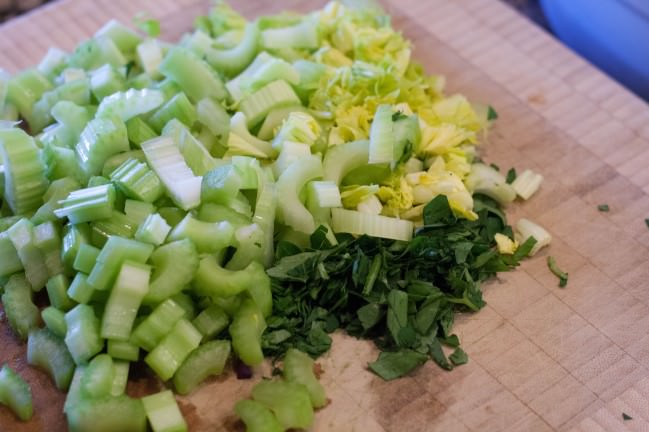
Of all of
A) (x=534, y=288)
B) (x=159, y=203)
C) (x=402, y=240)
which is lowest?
(x=534, y=288)

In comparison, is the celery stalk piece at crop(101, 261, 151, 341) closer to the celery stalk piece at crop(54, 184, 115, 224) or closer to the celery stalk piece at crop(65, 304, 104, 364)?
the celery stalk piece at crop(65, 304, 104, 364)

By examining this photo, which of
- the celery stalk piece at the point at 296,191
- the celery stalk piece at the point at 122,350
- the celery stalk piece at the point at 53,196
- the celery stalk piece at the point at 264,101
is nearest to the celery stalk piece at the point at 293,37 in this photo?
the celery stalk piece at the point at 264,101

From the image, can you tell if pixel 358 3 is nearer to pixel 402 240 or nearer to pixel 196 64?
pixel 196 64

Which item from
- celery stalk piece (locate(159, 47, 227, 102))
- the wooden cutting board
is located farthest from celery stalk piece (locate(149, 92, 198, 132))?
the wooden cutting board

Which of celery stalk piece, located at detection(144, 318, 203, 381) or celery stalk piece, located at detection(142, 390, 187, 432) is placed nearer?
celery stalk piece, located at detection(142, 390, 187, 432)

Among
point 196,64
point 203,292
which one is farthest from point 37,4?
point 203,292

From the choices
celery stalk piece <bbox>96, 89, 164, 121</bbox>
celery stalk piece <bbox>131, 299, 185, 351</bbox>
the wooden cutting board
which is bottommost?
the wooden cutting board
